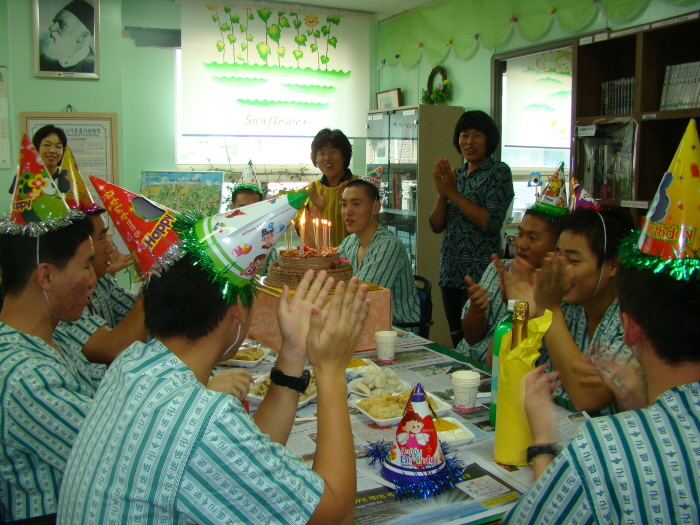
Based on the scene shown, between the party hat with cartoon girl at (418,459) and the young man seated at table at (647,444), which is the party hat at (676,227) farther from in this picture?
the party hat with cartoon girl at (418,459)

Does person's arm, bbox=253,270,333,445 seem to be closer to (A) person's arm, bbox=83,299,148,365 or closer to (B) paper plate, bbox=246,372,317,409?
(B) paper plate, bbox=246,372,317,409

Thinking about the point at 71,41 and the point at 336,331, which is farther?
the point at 71,41

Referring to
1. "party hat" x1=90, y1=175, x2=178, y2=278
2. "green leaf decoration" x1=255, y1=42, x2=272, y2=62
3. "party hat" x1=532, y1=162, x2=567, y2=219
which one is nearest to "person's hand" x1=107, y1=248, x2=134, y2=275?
"party hat" x1=90, y1=175, x2=178, y2=278

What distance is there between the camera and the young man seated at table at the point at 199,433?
35.9 inches

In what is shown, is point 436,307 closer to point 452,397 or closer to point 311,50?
point 311,50

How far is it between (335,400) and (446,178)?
106 inches

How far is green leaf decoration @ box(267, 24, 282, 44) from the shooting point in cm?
578

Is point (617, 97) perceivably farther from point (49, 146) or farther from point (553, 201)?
point (49, 146)

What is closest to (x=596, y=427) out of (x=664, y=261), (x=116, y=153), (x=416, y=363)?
(x=664, y=261)

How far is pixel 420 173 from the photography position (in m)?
5.02

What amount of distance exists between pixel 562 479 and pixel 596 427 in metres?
0.11

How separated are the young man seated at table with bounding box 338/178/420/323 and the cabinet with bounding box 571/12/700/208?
1253mm

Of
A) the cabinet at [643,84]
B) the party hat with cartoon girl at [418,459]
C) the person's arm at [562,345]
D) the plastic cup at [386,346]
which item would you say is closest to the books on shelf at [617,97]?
the cabinet at [643,84]

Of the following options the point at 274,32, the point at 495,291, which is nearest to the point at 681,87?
the point at 495,291
